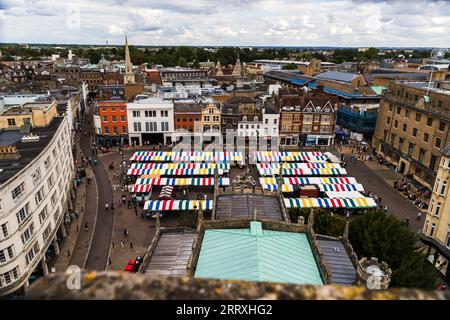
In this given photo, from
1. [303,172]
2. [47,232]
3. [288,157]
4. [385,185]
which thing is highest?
[47,232]

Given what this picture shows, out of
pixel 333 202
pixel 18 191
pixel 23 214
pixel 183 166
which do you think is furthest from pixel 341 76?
pixel 23 214

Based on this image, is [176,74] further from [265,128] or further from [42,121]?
[42,121]

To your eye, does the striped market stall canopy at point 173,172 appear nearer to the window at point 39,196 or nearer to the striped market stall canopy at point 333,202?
the striped market stall canopy at point 333,202

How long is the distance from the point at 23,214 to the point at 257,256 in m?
22.4

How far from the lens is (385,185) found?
56.7 m

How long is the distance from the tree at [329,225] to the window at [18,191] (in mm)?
27921

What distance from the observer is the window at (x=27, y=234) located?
2959 cm

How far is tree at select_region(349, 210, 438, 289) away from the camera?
25531mm

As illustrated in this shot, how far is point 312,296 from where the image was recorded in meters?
4.29

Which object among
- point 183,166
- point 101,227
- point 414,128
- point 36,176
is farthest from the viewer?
point 414,128

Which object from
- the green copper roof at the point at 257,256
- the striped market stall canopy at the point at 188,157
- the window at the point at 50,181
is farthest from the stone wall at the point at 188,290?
the striped market stall canopy at the point at 188,157

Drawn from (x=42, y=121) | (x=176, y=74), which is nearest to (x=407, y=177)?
(x=42, y=121)

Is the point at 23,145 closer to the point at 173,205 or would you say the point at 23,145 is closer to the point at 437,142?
the point at 173,205
